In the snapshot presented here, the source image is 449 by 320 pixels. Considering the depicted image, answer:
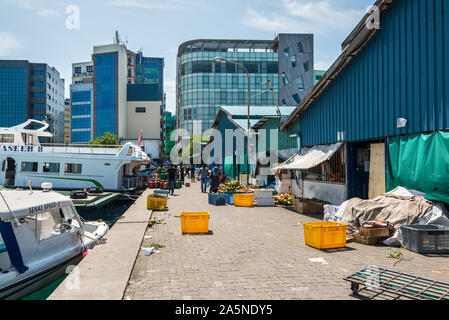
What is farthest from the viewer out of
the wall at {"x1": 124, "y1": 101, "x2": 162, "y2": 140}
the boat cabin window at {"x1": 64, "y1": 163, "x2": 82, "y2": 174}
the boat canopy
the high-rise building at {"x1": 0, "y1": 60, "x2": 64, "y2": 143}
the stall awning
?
the high-rise building at {"x1": 0, "y1": 60, "x2": 64, "y2": 143}

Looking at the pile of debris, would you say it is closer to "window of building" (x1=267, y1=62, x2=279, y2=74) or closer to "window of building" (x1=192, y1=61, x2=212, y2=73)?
"window of building" (x1=267, y1=62, x2=279, y2=74)

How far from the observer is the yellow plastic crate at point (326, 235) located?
28.6 feet

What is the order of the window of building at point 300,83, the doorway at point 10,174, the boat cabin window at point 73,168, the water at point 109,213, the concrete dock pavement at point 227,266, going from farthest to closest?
the window of building at point 300,83, the doorway at point 10,174, the boat cabin window at point 73,168, the water at point 109,213, the concrete dock pavement at point 227,266

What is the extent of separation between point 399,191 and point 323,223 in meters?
3.16

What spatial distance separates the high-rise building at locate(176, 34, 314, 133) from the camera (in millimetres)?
87062

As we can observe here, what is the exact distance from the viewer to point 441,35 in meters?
9.48

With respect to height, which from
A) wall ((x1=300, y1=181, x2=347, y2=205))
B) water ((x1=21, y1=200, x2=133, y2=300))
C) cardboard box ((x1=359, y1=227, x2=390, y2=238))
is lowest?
water ((x1=21, y1=200, x2=133, y2=300))

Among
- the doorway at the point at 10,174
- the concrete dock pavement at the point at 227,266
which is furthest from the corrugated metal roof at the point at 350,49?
the doorway at the point at 10,174

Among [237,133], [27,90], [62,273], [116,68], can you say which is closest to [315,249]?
[62,273]

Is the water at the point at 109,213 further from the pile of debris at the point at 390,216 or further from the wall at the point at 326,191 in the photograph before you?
the pile of debris at the point at 390,216

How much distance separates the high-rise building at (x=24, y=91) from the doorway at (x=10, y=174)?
85.6 meters

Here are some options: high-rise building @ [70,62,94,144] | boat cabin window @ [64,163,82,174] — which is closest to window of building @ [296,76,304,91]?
high-rise building @ [70,62,94,144]

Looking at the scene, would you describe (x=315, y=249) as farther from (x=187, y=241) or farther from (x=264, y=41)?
(x=264, y=41)

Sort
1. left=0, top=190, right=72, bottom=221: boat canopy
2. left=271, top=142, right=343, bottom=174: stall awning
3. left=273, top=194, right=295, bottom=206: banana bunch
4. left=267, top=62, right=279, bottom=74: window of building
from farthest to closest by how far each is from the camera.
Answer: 1. left=267, top=62, right=279, bottom=74: window of building
2. left=273, top=194, right=295, bottom=206: banana bunch
3. left=271, top=142, right=343, bottom=174: stall awning
4. left=0, top=190, right=72, bottom=221: boat canopy
